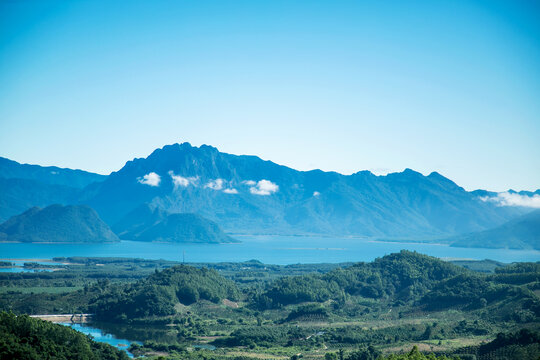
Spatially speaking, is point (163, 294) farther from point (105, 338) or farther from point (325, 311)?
point (325, 311)

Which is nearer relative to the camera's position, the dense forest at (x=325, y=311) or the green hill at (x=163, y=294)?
the dense forest at (x=325, y=311)

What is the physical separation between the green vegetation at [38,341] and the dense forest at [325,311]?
12.7 metres

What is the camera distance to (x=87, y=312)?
117562 mm

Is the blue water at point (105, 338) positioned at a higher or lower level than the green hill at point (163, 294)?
lower

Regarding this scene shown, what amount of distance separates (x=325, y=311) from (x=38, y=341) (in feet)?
188

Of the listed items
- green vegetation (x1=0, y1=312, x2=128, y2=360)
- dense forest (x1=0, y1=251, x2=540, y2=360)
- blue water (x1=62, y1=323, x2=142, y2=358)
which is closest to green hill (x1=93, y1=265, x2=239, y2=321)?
dense forest (x1=0, y1=251, x2=540, y2=360)

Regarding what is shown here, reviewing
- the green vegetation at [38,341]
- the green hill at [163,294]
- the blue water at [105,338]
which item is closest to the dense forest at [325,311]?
the green hill at [163,294]

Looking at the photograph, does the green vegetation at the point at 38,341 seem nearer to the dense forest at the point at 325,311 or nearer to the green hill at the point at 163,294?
the dense forest at the point at 325,311

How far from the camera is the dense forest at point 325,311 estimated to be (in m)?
87.1

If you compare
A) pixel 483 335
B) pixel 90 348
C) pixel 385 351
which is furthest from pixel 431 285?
pixel 90 348

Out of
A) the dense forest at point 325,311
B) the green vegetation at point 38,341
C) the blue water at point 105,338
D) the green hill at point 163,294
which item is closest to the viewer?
the green vegetation at point 38,341

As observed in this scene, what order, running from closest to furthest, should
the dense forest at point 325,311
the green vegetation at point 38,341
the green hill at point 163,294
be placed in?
the green vegetation at point 38,341
the dense forest at point 325,311
the green hill at point 163,294

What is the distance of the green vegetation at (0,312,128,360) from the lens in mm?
64938

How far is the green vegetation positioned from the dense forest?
12679 millimetres
